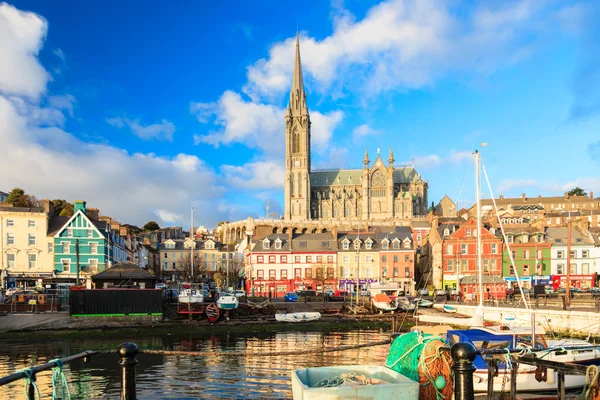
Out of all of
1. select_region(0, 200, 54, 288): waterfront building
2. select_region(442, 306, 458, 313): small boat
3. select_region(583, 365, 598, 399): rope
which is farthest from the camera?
select_region(0, 200, 54, 288): waterfront building

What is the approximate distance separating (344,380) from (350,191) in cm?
15353

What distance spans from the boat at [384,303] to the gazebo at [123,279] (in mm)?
23271

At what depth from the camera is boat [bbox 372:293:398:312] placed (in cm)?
5175

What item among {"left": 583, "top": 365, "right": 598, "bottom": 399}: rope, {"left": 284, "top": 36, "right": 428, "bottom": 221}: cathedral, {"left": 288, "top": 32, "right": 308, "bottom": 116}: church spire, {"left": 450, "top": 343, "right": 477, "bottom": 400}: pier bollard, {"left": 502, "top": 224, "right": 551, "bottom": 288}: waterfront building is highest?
{"left": 288, "top": 32, "right": 308, "bottom": 116}: church spire

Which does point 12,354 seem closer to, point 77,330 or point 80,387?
point 77,330

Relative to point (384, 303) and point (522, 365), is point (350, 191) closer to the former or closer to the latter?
point (384, 303)

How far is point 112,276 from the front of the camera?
147 feet

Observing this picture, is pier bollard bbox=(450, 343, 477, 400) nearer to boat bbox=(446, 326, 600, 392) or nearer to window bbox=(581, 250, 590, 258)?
boat bbox=(446, 326, 600, 392)

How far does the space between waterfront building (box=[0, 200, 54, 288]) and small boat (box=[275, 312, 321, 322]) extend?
3249cm

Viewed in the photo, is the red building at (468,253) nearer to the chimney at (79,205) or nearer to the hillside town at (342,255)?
the hillside town at (342,255)

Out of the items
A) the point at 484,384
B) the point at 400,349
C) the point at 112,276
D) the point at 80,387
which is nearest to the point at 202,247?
the point at 112,276

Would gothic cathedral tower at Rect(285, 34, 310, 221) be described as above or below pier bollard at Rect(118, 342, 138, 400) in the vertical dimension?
above

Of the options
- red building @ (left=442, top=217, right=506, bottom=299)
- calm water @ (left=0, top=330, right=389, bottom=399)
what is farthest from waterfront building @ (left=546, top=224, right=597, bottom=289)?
calm water @ (left=0, top=330, right=389, bottom=399)

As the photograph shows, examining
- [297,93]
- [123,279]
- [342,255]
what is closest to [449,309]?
[342,255]
